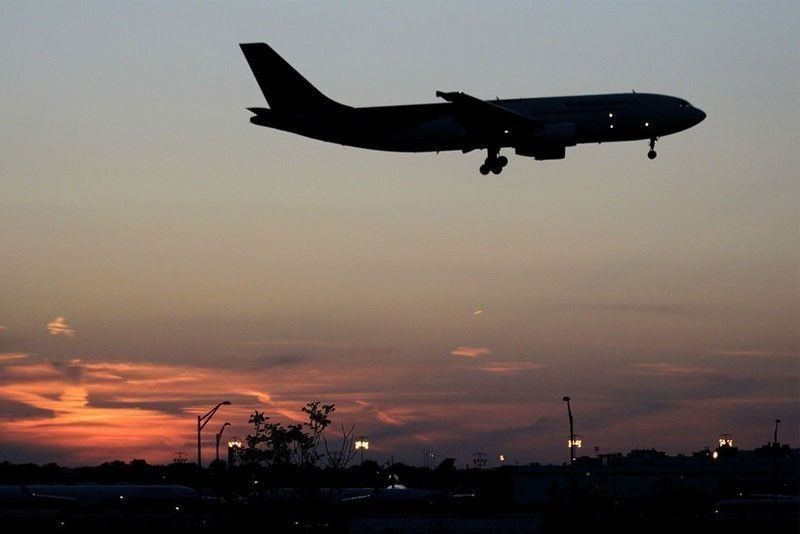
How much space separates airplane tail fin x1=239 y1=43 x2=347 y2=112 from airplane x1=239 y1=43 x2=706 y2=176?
95mm

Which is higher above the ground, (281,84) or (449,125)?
(281,84)

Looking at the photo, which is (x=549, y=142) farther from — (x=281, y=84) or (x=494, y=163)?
(x=281, y=84)

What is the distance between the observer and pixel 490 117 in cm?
→ 7594

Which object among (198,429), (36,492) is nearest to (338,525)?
(198,429)

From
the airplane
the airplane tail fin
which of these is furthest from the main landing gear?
the airplane tail fin

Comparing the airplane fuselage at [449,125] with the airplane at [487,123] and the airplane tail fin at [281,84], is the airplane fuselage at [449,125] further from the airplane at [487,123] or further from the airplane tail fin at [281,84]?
the airplane tail fin at [281,84]

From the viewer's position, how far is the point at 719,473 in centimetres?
11538

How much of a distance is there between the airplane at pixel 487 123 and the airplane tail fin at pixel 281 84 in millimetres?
95

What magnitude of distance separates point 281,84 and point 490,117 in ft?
47.5

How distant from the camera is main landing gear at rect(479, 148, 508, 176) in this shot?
77.2 metres

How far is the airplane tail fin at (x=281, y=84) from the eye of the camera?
7912 centimetres

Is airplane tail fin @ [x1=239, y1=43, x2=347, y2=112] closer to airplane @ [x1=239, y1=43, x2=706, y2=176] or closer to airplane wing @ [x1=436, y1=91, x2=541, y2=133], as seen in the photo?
airplane @ [x1=239, y1=43, x2=706, y2=176]

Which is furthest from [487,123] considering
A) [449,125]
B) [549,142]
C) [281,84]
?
[281,84]

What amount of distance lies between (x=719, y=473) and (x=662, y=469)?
16.9 ft
